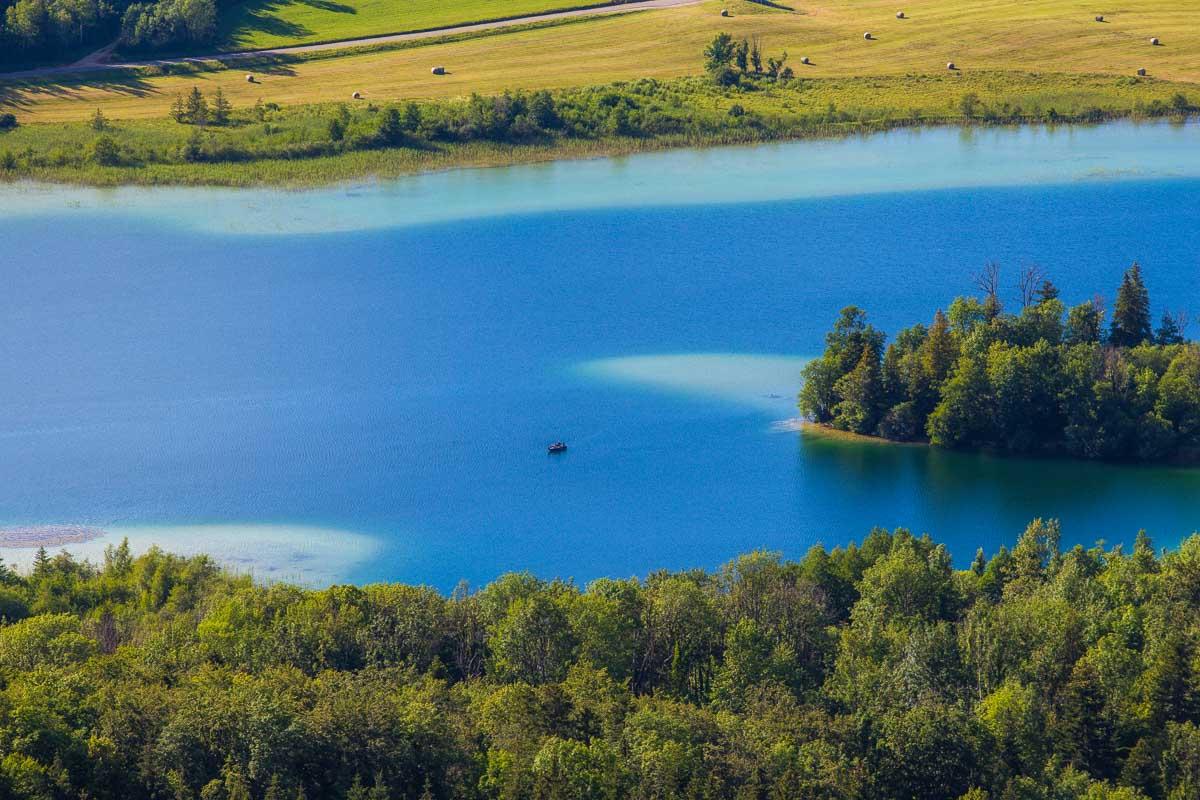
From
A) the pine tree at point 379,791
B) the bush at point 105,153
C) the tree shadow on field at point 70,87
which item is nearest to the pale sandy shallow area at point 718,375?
the pine tree at point 379,791

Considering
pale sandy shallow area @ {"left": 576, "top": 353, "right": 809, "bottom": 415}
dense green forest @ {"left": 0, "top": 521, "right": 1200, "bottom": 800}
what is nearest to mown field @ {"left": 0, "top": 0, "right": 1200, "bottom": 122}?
pale sandy shallow area @ {"left": 576, "top": 353, "right": 809, "bottom": 415}

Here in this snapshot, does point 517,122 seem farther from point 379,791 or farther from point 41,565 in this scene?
point 379,791

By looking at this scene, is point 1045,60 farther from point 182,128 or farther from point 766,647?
point 766,647

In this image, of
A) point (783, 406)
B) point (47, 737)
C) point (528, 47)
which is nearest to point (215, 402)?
point (783, 406)

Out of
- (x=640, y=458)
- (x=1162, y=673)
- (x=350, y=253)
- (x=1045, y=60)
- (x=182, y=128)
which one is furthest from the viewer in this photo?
(x=1045, y=60)

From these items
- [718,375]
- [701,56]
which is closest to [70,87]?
[701,56]

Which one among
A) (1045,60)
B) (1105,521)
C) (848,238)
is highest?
(1045,60)
